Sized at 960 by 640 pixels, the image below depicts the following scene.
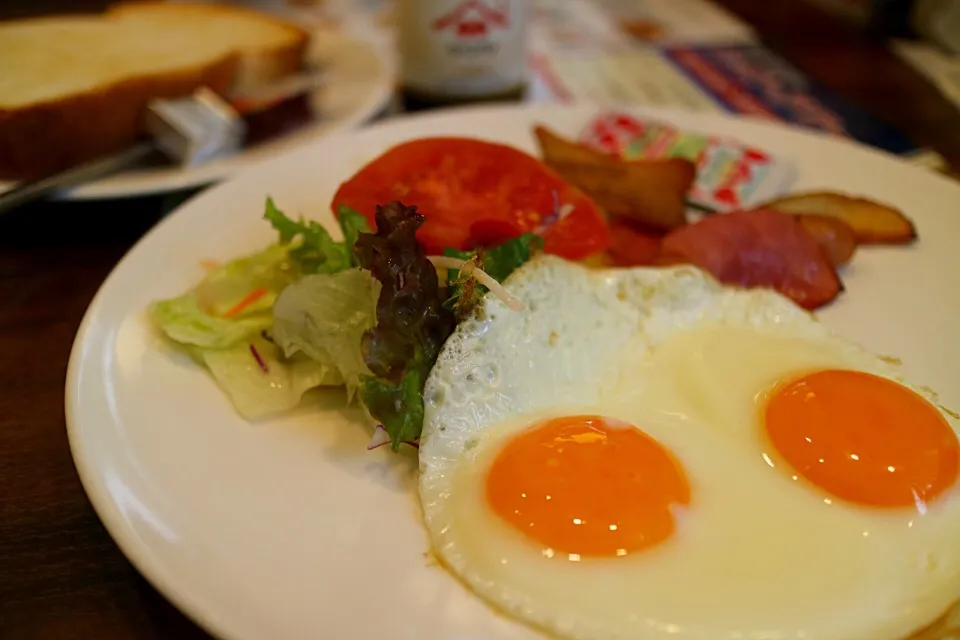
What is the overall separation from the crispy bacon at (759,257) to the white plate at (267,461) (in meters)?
0.06

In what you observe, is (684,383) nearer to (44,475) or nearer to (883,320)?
(883,320)

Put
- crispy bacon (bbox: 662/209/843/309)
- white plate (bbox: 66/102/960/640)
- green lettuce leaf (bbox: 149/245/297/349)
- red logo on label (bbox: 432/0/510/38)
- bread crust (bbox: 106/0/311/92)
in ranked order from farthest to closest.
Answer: bread crust (bbox: 106/0/311/92)
red logo on label (bbox: 432/0/510/38)
crispy bacon (bbox: 662/209/843/309)
green lettuce leaf (bbox: 149/245/297/349)
white plate (bbox: 66/102/960/640)

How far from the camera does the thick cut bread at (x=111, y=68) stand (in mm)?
2119

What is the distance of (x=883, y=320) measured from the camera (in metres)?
1.52

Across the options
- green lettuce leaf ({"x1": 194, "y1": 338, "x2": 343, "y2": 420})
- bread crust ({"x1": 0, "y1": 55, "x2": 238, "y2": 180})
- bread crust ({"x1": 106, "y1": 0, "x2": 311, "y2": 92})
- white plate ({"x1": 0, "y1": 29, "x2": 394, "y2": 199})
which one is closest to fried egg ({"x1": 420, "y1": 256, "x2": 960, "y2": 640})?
green lettuce leaf ({"x1": 194, "y1": 338, "x2": 343, "y2": 420})

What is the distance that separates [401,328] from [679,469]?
48 cm

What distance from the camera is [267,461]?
121 cm

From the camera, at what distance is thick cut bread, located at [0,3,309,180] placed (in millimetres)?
2119

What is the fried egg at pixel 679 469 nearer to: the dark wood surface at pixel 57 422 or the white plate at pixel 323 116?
the dark wood surface at pixel 57 422

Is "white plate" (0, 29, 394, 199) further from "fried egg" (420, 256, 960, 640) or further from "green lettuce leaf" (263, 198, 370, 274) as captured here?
"fried egg" (420, 256, 960, 640)

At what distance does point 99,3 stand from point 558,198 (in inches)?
135

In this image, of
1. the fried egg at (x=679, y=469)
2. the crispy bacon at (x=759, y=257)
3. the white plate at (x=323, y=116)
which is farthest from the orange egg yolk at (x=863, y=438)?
the white plate at (x=323, y=116)

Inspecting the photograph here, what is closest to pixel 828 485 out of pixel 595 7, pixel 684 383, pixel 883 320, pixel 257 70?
pixel 684 383

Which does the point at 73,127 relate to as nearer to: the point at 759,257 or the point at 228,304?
the point at 228,304
